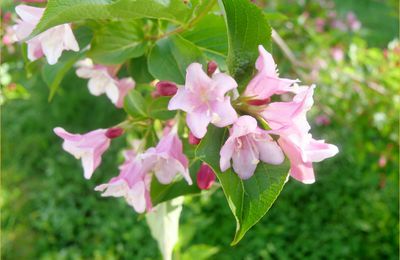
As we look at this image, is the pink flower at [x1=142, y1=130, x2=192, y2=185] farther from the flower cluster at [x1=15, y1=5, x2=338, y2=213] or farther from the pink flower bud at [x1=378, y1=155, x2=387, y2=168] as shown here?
the pink flower bud at [x1=378, y1=155, x2=387, y2=168]

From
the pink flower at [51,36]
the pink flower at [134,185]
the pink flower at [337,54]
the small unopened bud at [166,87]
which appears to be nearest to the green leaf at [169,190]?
the pink flower at [134,185]

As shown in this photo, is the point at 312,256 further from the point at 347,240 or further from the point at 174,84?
the point at 174,84

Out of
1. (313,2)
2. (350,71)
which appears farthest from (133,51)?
(313,2)

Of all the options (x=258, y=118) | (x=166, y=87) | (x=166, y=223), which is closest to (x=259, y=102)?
(x=258, y=118)

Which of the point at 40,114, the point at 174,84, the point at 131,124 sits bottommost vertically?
the point at 40,114

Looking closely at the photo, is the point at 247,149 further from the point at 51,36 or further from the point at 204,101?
the point at 51,36
